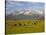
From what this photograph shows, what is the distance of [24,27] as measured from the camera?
1316 mm

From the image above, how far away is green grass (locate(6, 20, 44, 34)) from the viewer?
1289 mm

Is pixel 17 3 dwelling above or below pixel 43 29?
above

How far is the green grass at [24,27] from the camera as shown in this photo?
4.23 ft

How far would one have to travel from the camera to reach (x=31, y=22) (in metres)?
1.33

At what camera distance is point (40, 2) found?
4.42 ft

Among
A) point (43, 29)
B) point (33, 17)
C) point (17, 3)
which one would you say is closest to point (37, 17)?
point (33, 17)

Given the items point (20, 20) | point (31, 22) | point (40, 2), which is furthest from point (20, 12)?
point (40, 2)

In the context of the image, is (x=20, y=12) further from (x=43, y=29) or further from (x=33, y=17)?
(x=43, y=29)

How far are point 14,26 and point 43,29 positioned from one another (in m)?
0.43
